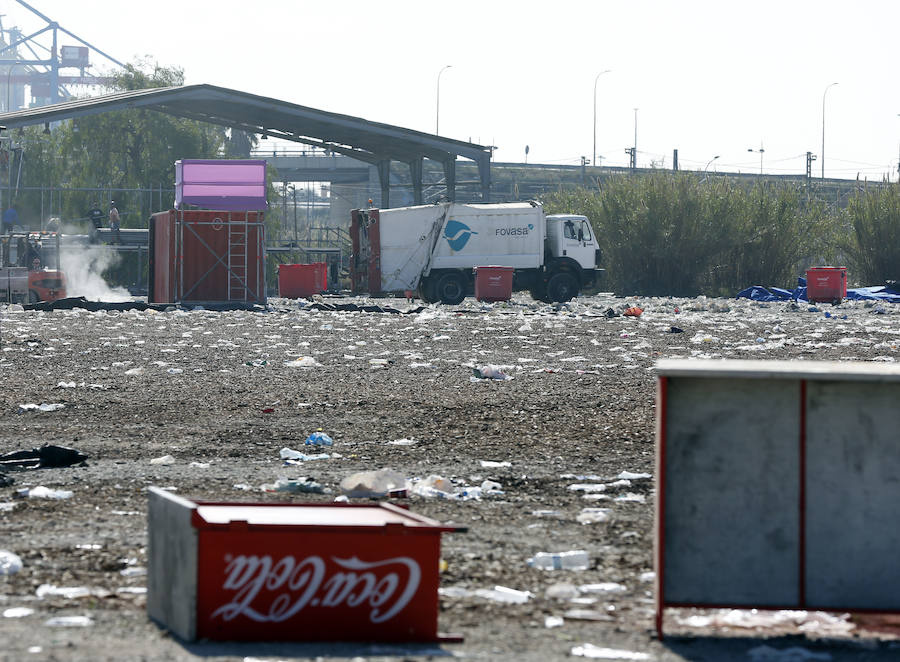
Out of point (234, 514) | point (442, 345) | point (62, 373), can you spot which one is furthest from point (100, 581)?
point (442, 345)

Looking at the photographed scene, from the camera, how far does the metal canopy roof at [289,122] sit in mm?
36344

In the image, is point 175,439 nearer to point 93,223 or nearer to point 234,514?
point 234,514

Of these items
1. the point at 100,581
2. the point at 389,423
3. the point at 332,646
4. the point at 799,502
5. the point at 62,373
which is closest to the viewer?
the point at 332,646

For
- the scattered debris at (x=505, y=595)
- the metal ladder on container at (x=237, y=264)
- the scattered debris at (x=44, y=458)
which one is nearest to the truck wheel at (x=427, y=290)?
the metal ladder on container at (x=237, y=264)

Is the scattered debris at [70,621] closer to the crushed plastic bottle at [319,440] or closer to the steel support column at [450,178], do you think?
the crushed plastic bottle at [319,440]

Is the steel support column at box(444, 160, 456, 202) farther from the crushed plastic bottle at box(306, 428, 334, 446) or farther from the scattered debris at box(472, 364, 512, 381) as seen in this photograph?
the crushed plastic bottle at box(306, 428, 334, 446)

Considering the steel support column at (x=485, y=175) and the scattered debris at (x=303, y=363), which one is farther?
the steel support column at (x=485, y=175)

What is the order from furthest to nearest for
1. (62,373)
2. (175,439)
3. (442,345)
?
(442,345)
(62,373)
(175,439)

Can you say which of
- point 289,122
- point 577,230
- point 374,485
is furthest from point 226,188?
point 374,485

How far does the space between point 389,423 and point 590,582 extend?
4.66m

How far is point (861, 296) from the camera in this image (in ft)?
117

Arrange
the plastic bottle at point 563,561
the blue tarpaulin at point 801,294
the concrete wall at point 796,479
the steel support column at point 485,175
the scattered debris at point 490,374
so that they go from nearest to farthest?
the concrete wall at point 796,479
the plastic bottle at point 563,561
the scattered debris at point 490,374
the blue tarpaulin at point 801,294
the steel support column at point 485,175

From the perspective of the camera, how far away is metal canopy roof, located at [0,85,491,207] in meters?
36.3

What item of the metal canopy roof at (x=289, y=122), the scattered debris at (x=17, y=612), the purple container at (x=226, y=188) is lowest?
the scattered debris at (x=17, y=612)
